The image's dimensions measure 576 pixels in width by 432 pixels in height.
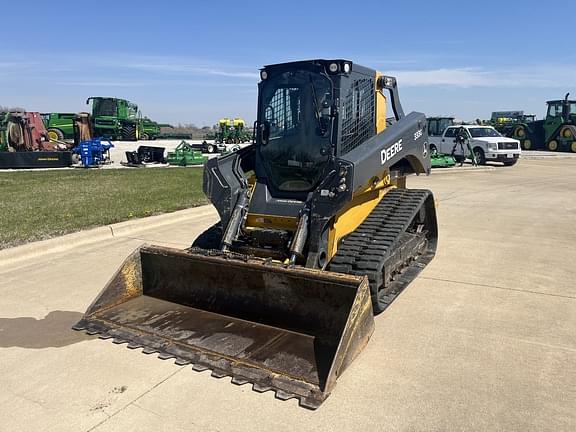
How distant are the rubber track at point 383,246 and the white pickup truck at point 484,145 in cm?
1632

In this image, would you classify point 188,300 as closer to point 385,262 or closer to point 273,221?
point 273,221

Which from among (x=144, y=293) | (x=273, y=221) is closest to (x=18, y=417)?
(x=144, y=293)

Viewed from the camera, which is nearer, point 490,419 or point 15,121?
point 490,419

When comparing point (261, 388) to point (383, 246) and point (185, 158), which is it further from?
point (185, 158)

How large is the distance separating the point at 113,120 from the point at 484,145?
1034 inches

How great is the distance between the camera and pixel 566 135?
30.7m

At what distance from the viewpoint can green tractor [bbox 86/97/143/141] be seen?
3584cm

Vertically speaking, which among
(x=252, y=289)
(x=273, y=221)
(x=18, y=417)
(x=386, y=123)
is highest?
(x=386, y=123)

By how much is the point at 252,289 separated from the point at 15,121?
22.9m

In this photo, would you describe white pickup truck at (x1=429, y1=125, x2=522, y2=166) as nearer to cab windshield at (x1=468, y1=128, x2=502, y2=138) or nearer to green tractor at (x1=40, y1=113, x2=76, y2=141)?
cab windshield at (x1=468, y1=128, x2=502, y2=138)

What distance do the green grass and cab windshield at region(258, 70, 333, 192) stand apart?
3.92m

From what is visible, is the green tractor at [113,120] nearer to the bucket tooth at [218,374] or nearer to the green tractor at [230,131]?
the green tractor at [230,131]

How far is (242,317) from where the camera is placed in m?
4.16

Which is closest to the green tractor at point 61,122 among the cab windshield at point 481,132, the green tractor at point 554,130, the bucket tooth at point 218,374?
the cab windshield at point 481,132
